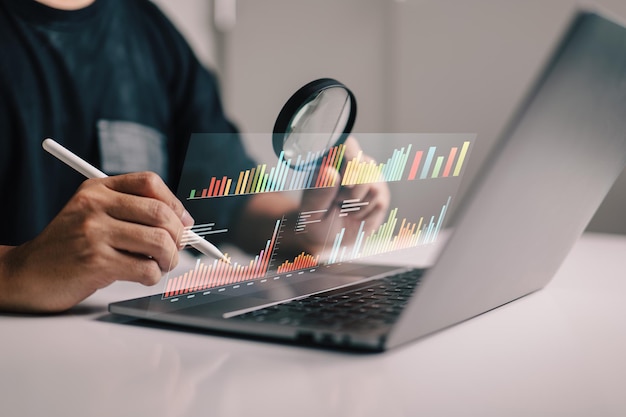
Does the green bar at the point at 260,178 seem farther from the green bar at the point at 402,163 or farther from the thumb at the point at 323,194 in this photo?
the green bar at the point at 402,163

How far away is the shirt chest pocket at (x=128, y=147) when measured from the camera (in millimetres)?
1261

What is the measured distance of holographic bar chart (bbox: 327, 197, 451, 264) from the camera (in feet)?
2.32

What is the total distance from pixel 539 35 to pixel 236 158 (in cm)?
138

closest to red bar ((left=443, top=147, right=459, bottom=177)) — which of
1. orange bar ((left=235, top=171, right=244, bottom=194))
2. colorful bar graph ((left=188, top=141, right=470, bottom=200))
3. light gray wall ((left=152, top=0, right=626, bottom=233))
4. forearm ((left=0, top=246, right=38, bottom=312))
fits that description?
colorful bar graph ((left=188, top=141, right=470, bottom=200))

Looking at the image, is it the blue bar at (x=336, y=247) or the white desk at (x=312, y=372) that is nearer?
the white desk at (x=312, y=372)

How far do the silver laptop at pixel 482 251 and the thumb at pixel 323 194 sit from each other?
2cm

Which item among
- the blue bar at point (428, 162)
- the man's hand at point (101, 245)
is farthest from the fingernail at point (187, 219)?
the blue bar at point (428, 162)

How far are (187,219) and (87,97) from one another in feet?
2.69

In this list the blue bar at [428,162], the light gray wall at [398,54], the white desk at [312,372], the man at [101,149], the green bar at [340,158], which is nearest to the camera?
the white desk at [312,372]

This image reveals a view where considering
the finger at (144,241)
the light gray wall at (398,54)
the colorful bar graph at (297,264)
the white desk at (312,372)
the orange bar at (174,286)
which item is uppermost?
the light gray wall at (398,54)

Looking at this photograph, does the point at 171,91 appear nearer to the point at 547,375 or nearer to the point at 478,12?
the point at 478,12

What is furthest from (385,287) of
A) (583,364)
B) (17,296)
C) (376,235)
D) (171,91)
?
(171,91)

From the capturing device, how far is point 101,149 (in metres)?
1.25

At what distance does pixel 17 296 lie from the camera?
583mm
